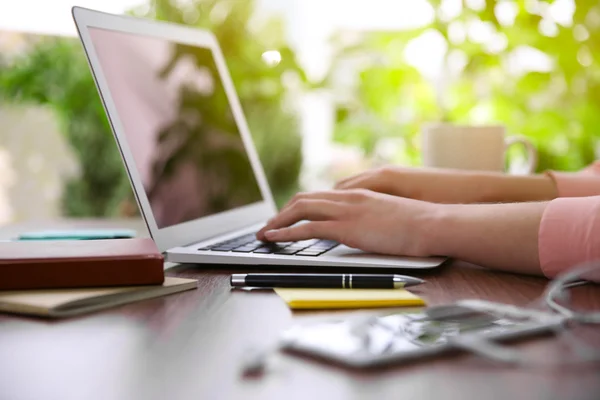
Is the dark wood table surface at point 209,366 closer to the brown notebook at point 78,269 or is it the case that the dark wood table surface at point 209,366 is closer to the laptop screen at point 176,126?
the brown notebook at point 78,269

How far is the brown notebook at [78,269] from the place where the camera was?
25.1 inches

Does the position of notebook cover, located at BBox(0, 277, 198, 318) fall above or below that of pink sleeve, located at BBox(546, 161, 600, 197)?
above

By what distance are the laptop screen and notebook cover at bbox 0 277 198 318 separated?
10.4 inches

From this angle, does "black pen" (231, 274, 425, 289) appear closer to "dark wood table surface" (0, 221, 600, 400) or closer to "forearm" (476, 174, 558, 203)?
"dark wood table surface" (0, 221, 600, 400)

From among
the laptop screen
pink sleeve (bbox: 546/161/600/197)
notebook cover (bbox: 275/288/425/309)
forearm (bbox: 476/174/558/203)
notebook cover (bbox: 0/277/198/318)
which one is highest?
the laptop screen

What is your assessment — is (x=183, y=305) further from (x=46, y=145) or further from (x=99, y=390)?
(x=46, y=145)

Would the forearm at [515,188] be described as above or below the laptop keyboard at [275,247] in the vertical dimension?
below

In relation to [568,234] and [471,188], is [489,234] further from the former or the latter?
[471,188]

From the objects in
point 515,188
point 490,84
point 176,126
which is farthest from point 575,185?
point 490,84

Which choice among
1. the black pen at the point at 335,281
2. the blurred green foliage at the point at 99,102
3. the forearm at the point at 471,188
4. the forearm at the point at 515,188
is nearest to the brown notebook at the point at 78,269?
the black pen at the point at 335,281

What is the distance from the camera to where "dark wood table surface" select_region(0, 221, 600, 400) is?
41 cm

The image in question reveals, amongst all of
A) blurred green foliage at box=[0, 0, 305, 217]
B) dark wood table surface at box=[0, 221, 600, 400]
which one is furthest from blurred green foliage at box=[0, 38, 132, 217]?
dark wood table surface at box=[0, 221, 600, 400]

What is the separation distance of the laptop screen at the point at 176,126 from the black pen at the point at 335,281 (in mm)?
264

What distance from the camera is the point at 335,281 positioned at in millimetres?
668
